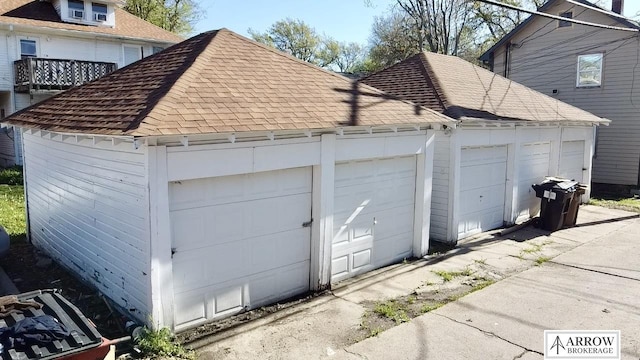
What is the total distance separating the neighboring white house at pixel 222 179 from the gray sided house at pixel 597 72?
41.5 ft

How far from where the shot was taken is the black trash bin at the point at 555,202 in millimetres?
12312

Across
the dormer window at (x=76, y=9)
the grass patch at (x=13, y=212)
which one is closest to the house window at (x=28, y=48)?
the dormer window at (x=76, y=9)

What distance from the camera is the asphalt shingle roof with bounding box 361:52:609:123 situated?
1138 cm

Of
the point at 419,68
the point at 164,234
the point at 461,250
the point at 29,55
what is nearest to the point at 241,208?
the point at 164,234

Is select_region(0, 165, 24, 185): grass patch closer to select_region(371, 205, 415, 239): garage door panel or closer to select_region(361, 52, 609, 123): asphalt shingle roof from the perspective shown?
select_region(361, 52, 609, 123): asphalt shingle roof

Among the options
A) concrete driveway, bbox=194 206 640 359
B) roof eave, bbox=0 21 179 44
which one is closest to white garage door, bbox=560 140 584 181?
concrete driveway, bbox=194 206 640 359

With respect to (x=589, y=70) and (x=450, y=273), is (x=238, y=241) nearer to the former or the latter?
(x=450, y=273)

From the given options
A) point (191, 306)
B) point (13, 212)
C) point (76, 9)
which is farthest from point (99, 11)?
point (191, 306)

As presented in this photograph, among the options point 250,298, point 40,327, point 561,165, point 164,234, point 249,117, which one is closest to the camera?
point 40,327

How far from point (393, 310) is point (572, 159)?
1131 centimetres

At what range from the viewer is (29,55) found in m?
20.4

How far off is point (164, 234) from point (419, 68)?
32.0 ft

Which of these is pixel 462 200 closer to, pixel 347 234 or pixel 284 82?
pixel 347 234

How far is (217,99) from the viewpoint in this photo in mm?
6746
